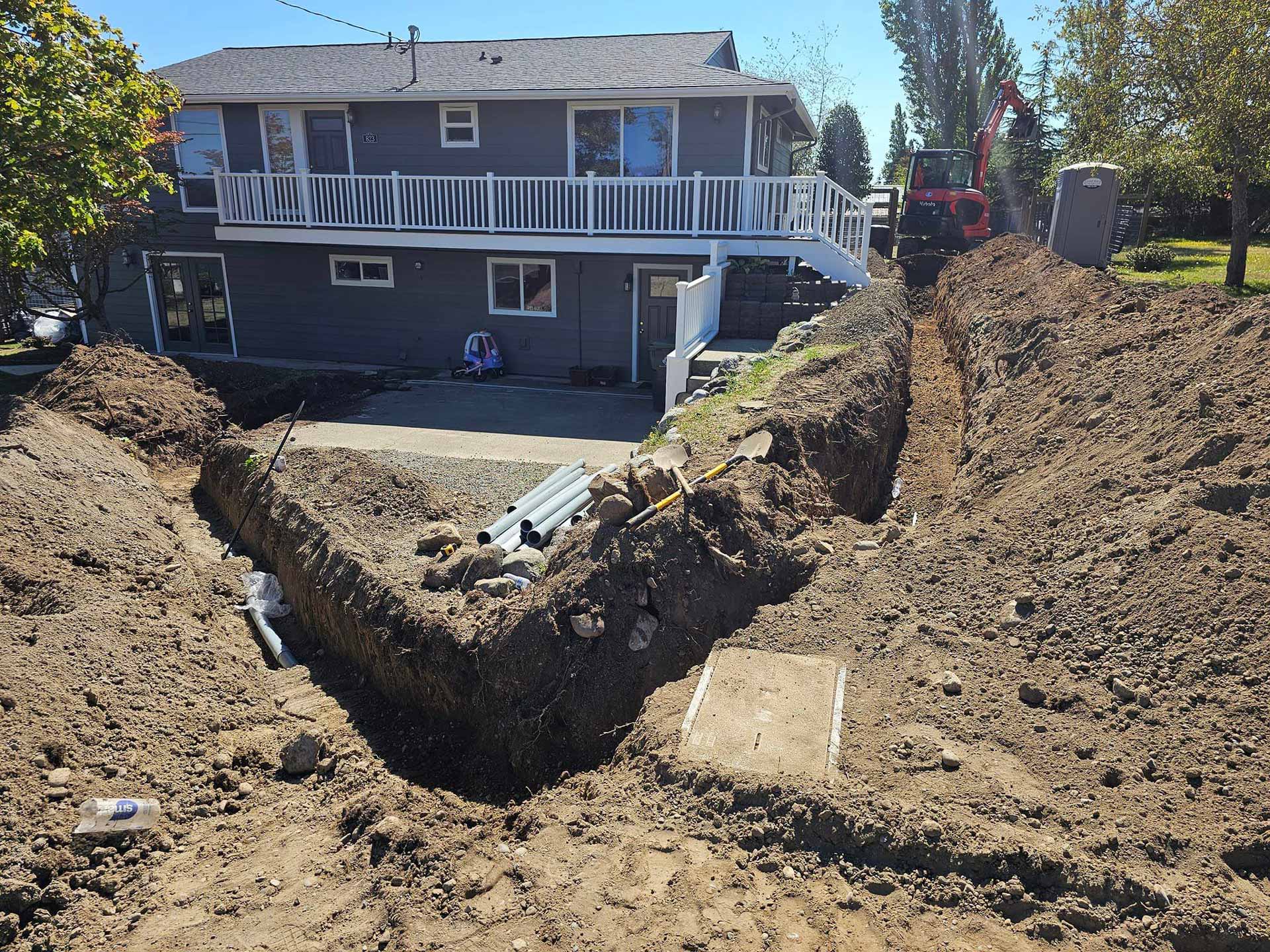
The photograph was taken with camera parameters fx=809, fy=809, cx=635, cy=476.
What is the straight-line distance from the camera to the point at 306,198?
15500 millimetres

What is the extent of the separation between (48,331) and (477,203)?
11162 millimetres

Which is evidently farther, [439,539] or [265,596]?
[265,596]

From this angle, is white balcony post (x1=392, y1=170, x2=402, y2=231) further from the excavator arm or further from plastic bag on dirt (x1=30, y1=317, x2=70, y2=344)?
the excavator arm

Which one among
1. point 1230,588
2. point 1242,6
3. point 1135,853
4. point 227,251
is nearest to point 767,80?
point 1242,6

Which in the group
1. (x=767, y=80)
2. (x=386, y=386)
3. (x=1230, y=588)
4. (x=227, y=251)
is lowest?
(x=386, y=386)

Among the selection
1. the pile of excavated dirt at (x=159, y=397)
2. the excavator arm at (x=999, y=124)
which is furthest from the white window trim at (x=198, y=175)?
the excavator arm at (x=999, y=124)

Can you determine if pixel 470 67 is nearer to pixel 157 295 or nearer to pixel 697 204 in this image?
pixel 697 204

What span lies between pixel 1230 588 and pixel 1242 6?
43.9 feet

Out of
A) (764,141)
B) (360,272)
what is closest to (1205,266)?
(764,141)

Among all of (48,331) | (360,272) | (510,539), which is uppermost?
(360,272)

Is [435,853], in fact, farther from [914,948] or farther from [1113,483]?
[1113,483]

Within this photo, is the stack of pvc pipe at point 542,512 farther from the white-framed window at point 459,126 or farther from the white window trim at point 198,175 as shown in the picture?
the white window trim at point 198,175

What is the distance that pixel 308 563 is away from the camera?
22.3 feet

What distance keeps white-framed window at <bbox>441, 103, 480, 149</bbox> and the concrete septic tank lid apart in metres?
14.0
